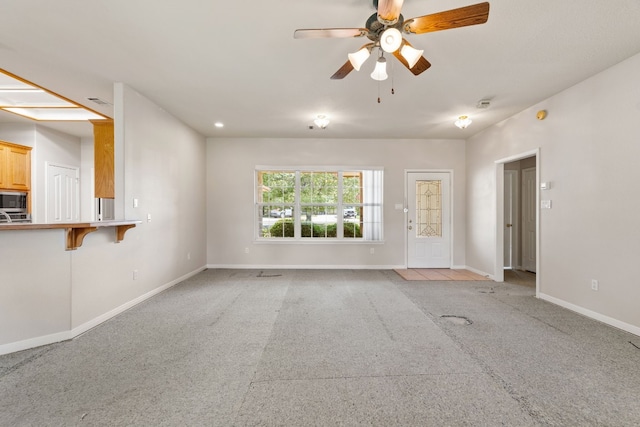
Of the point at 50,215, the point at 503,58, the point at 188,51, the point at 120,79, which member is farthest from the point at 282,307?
the point at 50,215

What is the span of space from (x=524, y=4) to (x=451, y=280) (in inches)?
160

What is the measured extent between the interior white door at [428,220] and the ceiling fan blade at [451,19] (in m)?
4.25

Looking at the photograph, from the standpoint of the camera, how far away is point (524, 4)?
6.87ft

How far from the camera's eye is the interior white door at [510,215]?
601 cm

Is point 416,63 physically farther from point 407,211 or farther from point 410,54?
point 407,211

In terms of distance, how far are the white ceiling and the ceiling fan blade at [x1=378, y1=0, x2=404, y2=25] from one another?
331 mm

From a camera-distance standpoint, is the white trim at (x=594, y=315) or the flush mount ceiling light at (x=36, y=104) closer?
the white trim at (x=594, y=315)

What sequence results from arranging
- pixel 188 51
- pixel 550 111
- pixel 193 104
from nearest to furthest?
pixel 188 51
pixel 550 111
pixel 193 104

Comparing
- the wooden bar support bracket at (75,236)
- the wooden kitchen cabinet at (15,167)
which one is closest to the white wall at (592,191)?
the wooden bar support bracket at (75,236)

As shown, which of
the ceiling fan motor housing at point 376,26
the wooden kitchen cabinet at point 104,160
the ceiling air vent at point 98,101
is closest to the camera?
the ceiling fan motor housing at point 376,26

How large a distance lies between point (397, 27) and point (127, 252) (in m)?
3.81

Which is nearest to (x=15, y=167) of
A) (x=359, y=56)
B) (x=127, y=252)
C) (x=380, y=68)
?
(x=127, y=252)

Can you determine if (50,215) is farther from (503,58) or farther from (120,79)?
(503,58)

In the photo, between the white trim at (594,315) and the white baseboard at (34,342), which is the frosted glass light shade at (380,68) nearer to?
the white trim at (594,315)
